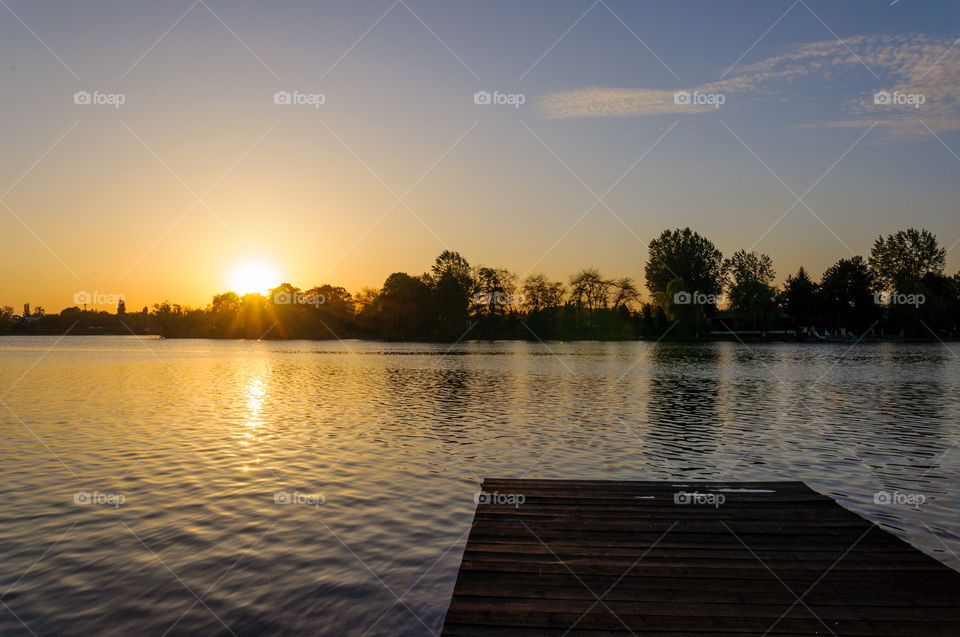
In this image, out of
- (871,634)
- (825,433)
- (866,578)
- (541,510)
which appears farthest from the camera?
(825,433)

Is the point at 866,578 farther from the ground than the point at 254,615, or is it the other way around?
the point at 866,578

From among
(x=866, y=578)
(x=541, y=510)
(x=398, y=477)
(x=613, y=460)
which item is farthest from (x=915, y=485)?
(x=398, y=477)

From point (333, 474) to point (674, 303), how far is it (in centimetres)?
14010

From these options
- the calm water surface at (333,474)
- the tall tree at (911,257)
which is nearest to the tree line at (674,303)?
the tall tree at (911,257)

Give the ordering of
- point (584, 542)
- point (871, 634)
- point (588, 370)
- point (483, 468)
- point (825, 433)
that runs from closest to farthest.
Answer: point (871, 634) < point (584, 542) < point (483, 468) < point (825, 433) < point (588, 370)

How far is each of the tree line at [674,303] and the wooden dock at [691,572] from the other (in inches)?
5563

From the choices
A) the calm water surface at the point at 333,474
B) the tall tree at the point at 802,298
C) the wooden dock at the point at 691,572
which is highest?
the tall tree at the point at 802,298

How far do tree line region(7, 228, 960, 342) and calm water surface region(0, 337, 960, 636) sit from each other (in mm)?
122404

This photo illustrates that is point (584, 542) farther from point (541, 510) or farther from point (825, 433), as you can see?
point (825, 433)

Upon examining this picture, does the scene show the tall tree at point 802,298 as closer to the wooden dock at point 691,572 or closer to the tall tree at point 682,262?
the tall tree at point 682,262

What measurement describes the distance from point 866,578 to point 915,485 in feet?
31.3

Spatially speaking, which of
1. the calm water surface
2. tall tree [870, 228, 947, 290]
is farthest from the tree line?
the calm water surface

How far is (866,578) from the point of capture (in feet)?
27.9

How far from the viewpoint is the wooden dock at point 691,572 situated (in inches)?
284
